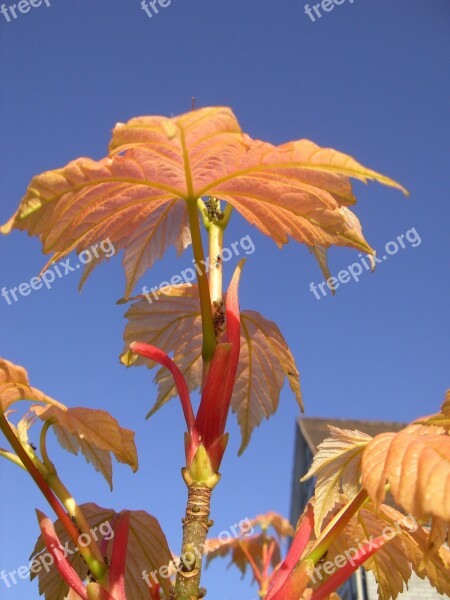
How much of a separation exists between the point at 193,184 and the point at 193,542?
1.78ft

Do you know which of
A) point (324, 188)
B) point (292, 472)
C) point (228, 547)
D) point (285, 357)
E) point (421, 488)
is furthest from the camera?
point (292, 472)

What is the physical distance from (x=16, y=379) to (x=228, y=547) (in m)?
4.76

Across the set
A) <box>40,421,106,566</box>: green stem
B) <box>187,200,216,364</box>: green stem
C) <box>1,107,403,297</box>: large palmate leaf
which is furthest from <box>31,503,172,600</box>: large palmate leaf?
<box>1,107,403,297</box>: large palmate leaf

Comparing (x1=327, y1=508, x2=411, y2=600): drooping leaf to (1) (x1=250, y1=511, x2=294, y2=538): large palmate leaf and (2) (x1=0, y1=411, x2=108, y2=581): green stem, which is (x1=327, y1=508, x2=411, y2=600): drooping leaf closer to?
(2) (x1=0, y1=411, x2=108, y2=581): green stem

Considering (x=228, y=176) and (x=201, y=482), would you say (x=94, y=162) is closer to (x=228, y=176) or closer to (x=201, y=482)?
(x=228, y=176)

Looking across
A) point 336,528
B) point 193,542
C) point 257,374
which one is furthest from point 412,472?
point 257,374

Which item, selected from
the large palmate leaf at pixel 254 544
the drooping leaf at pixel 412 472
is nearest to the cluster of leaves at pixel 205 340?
the drooping leaf at pixel 412 472

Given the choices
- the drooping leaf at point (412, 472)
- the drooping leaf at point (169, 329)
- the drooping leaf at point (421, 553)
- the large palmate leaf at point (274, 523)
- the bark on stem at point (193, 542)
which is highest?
the drooping leaf at point (169, 329)

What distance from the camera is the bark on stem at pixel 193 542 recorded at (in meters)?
0.79

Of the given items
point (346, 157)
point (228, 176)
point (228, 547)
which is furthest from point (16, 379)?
point (228, 547)

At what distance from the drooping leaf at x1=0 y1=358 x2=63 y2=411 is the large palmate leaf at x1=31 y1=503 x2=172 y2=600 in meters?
0.24

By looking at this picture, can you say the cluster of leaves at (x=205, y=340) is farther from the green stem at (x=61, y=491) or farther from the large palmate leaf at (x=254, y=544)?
the large palmate leaf at (x=254, y=544)

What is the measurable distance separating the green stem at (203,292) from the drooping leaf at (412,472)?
275 millimetres

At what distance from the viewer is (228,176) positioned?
96 cm
